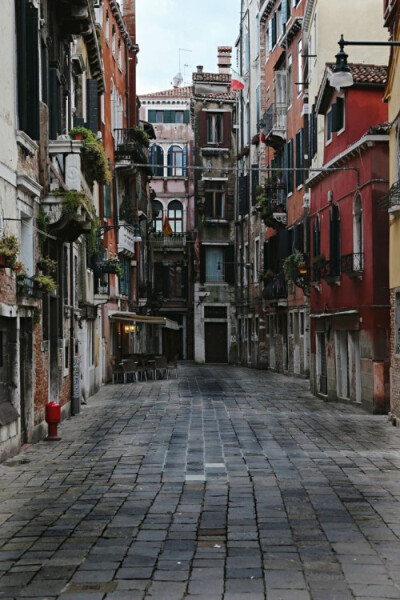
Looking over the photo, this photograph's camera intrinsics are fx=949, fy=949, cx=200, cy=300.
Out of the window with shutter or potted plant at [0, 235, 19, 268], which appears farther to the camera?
the window with shutter

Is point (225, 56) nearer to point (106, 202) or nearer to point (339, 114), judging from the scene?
point (106, 202)

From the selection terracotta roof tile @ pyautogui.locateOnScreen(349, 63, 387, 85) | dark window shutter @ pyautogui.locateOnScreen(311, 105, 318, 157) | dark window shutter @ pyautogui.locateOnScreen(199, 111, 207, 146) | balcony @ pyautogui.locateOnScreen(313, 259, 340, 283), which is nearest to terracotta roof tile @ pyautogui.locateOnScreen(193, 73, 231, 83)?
dark window shutter @ pyautogui.locateOnScreen(199, 111, 207, 146)

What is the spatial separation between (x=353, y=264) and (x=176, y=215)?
3689 centimetres

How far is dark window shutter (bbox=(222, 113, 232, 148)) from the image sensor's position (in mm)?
54812

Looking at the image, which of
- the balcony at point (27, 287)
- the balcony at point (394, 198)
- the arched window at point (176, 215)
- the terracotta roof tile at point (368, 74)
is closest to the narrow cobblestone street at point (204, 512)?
the balcony at point (27, 287)

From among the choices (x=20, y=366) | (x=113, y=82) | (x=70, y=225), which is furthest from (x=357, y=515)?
(x=113, y=82)

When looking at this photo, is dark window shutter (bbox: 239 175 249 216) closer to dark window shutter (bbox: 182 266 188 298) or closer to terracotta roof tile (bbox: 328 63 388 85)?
dark window shutter (bbox: 182 266 188 298)

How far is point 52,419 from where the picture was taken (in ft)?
50.5

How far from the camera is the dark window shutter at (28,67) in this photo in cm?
1372

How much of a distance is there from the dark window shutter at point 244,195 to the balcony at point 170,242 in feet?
26.7

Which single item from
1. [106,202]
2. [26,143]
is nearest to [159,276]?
[106,202]

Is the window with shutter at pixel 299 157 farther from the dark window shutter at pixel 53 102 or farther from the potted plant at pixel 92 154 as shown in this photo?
the dark window shutter at pixel 53 102

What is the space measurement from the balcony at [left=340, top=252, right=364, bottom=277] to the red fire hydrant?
27.3ft

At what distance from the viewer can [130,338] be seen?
39562 millimetres
